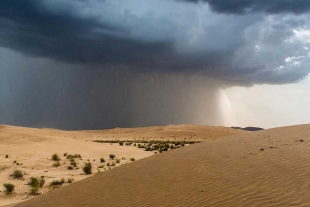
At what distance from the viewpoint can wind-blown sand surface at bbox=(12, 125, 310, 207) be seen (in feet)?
24.9

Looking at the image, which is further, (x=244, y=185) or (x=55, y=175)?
(x=55, y=175)

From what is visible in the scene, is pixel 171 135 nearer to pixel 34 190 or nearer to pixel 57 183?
pixel 57 183

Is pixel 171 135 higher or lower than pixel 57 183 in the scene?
higher

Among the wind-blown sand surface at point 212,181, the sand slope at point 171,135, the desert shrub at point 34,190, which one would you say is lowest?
the desert shrub at point 34,190

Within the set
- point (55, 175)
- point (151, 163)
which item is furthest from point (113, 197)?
point (55, 175)

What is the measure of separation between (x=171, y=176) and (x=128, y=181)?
168 centimetres

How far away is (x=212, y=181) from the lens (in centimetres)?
905

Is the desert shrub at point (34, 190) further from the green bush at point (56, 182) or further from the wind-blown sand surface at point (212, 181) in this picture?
the wind-blown sand surface at point (212, 181)

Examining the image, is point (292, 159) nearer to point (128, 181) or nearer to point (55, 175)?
point (128, 181)

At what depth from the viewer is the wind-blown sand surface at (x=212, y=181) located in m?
7.59

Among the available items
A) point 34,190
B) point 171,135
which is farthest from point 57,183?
point 171,135

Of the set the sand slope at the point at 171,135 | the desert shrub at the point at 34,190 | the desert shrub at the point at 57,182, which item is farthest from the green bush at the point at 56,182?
the sand slope at the point at 171,135

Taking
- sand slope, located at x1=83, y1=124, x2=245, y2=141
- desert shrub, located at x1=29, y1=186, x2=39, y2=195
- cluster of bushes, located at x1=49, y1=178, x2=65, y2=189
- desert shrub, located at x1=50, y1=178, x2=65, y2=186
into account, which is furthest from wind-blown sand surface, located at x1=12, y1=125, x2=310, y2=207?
sand slope, located at x1=83, y1=124, x2=245, y2=141

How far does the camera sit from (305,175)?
26.7ft
